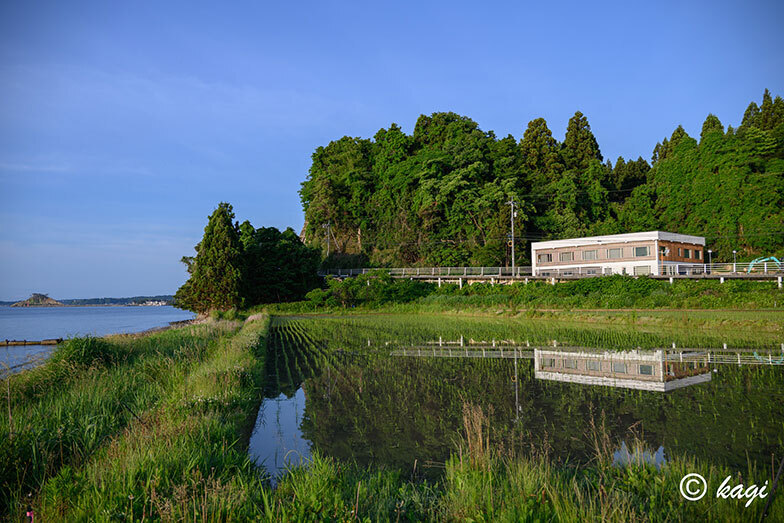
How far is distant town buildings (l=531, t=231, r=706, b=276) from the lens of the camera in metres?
37.3

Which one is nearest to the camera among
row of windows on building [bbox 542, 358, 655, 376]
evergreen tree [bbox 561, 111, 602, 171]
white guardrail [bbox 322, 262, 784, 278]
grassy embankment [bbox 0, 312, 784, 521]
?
grassy embankment [bbox 0, 312, 784, 521]

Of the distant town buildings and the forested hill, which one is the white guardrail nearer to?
the distant town buildings

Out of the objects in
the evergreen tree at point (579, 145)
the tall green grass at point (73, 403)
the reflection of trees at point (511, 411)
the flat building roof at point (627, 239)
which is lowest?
the reflection of trees at point (511, 411)

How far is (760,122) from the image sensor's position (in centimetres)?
4969

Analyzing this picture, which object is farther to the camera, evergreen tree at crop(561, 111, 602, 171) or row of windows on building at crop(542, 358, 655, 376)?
evergreen tree at crop(561, 111, 602, 171)


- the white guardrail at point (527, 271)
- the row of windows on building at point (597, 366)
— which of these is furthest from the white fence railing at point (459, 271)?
the row of windows on building at point (597, 366)

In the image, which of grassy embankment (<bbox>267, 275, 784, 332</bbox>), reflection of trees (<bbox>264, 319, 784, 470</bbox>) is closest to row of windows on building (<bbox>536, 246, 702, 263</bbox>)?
grassy embankment (<bbox>267, 275, 784, 332</bbox>)

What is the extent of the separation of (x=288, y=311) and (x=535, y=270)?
74.5ft

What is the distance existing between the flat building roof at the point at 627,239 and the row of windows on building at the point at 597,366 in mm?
27858

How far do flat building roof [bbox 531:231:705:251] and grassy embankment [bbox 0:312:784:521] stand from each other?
35806mm

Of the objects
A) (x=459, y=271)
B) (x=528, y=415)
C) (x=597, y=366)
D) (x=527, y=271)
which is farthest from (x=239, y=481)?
(x=527, y=271)

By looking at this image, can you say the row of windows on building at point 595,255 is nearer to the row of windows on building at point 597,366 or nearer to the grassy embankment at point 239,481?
the row of windows on building at point 597,366

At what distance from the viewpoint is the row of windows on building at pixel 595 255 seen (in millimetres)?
38062

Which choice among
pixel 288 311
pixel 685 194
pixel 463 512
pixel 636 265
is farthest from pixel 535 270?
pixel 463 512
